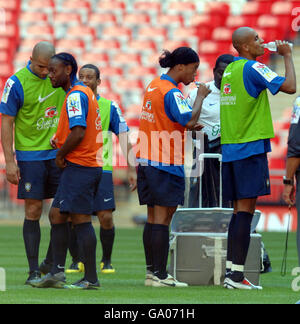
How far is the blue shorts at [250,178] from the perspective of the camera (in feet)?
21.8

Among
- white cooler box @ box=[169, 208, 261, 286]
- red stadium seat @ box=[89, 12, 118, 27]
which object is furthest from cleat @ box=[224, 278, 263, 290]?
red stadium seat @ box=[89, 12, 118, 27]

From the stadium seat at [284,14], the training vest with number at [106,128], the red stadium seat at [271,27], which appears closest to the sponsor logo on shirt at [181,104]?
the training vest with number at [106,128]

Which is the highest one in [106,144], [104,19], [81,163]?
[104,19]

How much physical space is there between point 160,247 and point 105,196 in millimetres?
1927

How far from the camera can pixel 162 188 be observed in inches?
274

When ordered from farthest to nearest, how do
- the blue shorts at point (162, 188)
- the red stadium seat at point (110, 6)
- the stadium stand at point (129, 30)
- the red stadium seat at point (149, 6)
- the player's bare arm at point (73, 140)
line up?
the red stadium seat at point (110, 6) < the red stadium seat at point (149, 6) < the stadium stand at point (129, 30) < the blue shorts at point (162, 188) < the player's bare arm at point (73, 140)

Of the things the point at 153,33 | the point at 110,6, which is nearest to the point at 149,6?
the point at 110,6

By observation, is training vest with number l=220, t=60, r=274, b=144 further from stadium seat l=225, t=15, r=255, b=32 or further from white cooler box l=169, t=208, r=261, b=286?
stadium seat l=225, t=15, r=255, b=32

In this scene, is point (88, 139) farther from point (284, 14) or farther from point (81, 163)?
point (284, 14)

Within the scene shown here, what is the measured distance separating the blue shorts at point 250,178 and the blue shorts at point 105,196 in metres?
2.29

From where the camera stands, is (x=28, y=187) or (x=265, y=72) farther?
(x=28, y=187)

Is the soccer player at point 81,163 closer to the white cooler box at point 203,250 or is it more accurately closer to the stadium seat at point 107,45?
the white cooler box at point 203,250

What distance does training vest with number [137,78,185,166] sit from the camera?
22.9 feet
